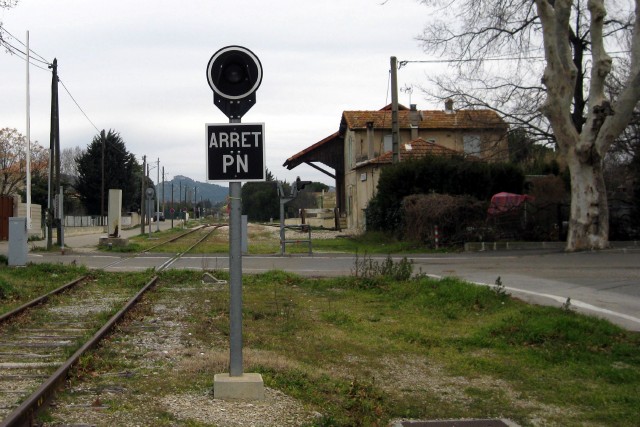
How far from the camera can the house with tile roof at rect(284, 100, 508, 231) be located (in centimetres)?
4296

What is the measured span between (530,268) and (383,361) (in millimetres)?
12204

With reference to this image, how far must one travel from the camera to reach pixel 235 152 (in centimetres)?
619

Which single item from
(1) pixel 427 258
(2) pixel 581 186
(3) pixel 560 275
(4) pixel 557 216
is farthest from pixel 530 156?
(3) pixel 560 275

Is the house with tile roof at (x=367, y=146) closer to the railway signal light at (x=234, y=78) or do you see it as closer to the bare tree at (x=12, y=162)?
the bare tree at (x=12, y=162)

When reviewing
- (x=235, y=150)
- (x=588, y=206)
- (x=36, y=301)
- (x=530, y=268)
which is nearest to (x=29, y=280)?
(x=36, y=301)

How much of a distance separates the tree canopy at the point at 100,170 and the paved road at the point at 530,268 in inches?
1768

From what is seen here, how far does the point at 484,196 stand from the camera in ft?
109

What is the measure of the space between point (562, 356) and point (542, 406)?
6.81 ft

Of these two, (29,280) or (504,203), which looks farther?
(504,203)

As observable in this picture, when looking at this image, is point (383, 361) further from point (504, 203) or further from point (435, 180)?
point (435, 180)

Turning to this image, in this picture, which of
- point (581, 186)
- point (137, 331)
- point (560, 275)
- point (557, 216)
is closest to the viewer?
point (137, 331)

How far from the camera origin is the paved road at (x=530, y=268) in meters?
12.8

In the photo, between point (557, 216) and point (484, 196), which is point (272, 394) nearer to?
point (557, 216)

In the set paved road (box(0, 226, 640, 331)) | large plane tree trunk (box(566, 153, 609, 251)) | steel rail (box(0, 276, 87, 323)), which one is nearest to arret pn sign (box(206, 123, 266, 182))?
steel rail (box(0, 276, 87, 323))
